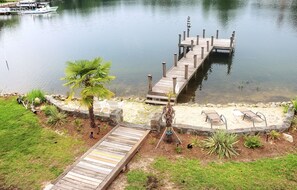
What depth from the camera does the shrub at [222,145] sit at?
11.1 metres

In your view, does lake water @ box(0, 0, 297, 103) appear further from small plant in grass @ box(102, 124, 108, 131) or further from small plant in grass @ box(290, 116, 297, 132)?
small plant in grass @ box(102, 124, 108, 131)

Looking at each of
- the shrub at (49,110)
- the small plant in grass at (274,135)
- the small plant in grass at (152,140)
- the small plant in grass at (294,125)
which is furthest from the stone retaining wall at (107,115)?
the small plant in grass at (294,125)

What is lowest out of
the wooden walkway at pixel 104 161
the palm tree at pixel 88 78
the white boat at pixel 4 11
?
the wooden walkway at pixel 104 161

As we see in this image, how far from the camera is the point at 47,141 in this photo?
1252 cm

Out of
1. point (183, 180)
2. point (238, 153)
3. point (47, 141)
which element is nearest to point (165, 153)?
point (183, 180)

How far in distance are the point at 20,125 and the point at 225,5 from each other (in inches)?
2120

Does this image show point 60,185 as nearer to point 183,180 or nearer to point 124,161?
point 124,161

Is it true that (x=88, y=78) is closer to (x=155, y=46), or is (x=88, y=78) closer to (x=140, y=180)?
(x=140, y=180)

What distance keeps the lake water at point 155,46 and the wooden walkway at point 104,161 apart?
9.06m

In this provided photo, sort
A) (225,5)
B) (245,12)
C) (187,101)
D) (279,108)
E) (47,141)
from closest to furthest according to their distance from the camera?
(47,141) → (279,108) → (187,101) → (245,12) → (225,5)

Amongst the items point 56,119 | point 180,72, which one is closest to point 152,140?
point 56,119

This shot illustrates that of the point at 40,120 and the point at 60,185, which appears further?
the point at 40,120

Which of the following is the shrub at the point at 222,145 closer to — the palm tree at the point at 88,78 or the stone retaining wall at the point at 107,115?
the stone retaining wall at the point at 107,115

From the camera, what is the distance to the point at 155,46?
33.2 m
